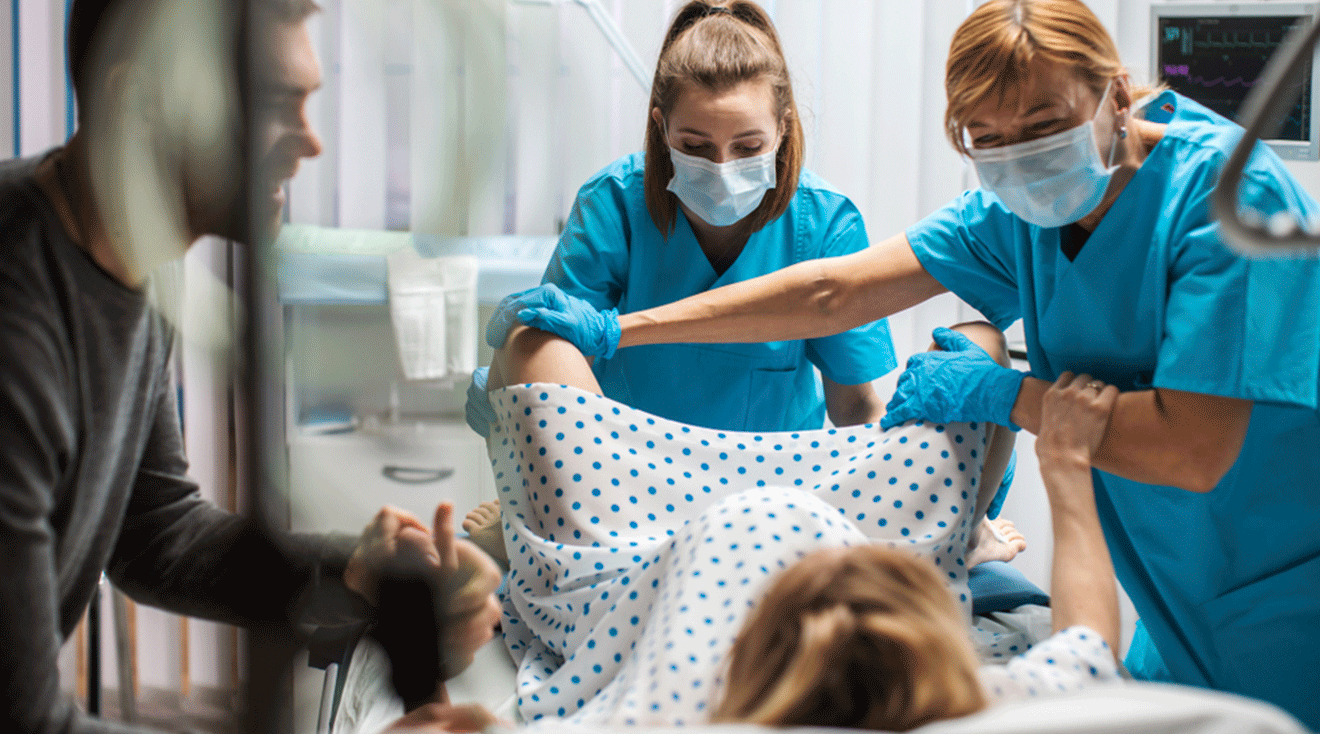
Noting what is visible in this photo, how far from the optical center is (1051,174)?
3.45 ft

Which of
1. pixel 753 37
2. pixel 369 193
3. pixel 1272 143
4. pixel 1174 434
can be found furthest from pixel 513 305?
pixel 1272 143

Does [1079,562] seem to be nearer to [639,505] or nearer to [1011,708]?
[1011,708]

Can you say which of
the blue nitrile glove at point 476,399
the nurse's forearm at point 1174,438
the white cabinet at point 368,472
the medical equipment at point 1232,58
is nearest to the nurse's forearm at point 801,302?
the nurse's forearm at point 1174,438

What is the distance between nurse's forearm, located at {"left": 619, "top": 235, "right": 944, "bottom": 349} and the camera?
1355 mm

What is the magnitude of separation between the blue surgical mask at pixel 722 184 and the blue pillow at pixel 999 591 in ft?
2.11

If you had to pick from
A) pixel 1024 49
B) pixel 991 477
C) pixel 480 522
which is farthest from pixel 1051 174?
pixel 480 522

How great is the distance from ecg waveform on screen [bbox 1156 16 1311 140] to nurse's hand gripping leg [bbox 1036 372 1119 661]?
1.37 metres

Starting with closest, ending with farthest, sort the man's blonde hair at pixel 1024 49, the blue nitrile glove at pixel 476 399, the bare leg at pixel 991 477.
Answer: the blue nitrile glove at pixel 476 399
the man's blonde hair at pixel 1024 49
the bare leg at pixel 991 477

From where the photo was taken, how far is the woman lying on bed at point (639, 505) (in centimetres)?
89

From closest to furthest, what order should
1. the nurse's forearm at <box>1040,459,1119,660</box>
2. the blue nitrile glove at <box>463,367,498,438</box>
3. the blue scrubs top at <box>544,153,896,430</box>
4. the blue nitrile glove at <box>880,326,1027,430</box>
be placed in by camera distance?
1. the blue nitrile glove at <box>463,367,498,438</box>
2. the nurse's forearm at <box>1040,459,1119,660</box>
3. the blue nitrile glove at <box>880,326,1027,430</box>
4. the blue scrubs top at <box>544,153,896,430</box>

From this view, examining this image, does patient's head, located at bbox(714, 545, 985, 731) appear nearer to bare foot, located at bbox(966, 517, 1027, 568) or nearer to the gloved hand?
the gloved hand

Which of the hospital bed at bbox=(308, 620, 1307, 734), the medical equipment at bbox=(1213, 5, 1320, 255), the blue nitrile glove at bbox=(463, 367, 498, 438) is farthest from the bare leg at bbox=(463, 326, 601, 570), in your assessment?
the medical equipment at bbox=(1213, 5, 1320, 255)

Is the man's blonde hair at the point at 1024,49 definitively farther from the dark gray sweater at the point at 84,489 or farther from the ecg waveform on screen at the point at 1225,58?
the ecg waveform on screen at the point at 1225,58

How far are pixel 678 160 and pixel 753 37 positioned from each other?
24 cm
